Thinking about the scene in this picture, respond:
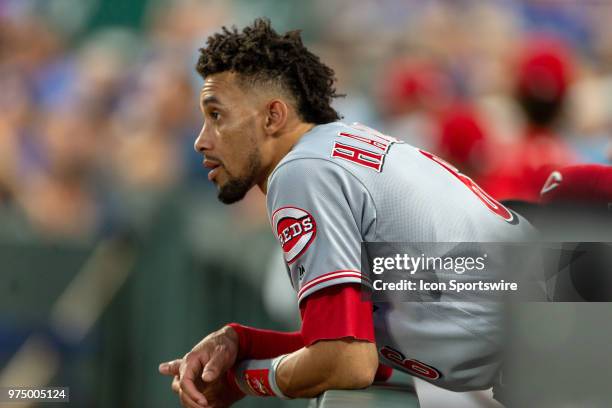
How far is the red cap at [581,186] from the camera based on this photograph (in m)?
1.31

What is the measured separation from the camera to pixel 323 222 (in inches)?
45.1

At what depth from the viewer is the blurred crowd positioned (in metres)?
2.48

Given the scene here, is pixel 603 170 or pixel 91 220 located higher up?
pixel 91 220

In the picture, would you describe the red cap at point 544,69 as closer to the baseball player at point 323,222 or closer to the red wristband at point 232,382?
the baseball player at point 323,222

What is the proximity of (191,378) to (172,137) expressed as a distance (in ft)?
4.47

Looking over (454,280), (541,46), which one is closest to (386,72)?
(541,46)

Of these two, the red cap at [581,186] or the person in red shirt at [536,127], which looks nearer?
the red cap at [581,186]

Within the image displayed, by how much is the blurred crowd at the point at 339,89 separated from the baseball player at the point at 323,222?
3.53 feet

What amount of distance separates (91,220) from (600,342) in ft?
6.12

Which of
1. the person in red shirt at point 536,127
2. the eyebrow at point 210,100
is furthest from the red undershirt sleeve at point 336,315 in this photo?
the person in red shirt at point 536,127

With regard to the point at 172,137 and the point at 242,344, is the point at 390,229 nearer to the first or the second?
the point at 242,344

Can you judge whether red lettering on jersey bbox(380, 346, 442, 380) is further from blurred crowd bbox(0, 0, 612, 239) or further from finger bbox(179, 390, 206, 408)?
blurred crowd bbox(0, 0, 612, 239)

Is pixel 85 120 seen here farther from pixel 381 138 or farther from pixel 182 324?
pixel 381 138

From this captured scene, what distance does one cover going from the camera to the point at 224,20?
278 cm
